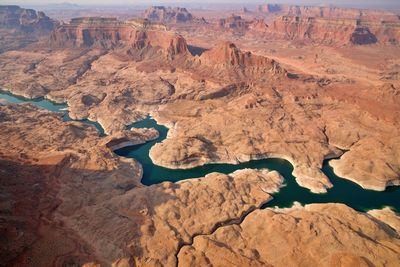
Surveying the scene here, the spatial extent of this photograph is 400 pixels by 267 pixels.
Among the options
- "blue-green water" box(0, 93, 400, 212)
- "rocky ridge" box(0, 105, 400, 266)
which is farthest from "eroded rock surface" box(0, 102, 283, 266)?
"blue-green water" box(0, 93, 400, 212)

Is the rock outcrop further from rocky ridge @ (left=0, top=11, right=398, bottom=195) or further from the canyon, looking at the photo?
rocky ridge @ (left=0, top=11, right=398, bottom=195)

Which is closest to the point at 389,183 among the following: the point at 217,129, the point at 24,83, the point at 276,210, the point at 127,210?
the point at 276,210

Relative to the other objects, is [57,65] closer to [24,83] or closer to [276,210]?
A: [24,83]

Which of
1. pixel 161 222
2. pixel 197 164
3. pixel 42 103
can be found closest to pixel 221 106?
pixel 197 164

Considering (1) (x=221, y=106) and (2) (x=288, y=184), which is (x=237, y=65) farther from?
(2) (x=288, y=184)

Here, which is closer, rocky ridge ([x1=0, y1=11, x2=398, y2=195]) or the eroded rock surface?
the eroded rock surface
